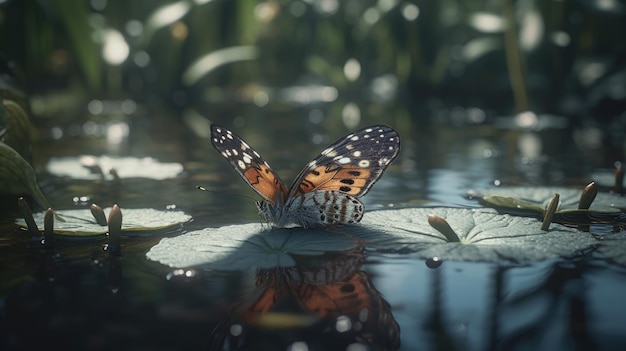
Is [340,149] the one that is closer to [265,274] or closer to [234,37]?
[265,274]

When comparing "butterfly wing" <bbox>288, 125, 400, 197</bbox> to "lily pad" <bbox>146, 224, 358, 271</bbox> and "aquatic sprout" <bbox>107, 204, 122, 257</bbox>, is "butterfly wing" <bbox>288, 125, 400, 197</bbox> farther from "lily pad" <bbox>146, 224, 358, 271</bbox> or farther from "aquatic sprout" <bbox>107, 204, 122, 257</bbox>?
"aquatic sprout" <bbox>107, 204, 122, 257</bbox>

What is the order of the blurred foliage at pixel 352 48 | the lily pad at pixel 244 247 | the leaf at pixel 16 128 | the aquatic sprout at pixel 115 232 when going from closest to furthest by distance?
the lily pad at pixel 244 247, the aquatic sprout at pixel 115 232, the leaf at pixel 16 128, the blurred foliage at pixel 352 48

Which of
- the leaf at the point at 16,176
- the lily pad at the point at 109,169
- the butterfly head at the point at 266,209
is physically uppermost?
the lily pad at the point at 109,169

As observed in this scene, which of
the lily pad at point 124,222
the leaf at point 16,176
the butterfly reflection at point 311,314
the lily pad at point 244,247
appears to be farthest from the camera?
the leaf at point 16,176

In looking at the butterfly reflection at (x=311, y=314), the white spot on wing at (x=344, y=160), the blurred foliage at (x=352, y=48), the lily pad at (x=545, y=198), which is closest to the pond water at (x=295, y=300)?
the butterfly reflection at (x=311, y=314)

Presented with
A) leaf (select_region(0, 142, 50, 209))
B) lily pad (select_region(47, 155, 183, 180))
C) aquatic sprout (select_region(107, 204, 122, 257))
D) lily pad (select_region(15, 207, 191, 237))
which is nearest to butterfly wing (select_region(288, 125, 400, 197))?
lily pad (select_region(15, 207, 191, 237))

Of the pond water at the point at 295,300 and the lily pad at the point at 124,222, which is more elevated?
the lily pad at the point at 124,222

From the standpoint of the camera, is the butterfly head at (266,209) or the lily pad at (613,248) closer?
the lily pad at (613,248)

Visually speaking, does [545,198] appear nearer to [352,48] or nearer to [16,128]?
[16,128]

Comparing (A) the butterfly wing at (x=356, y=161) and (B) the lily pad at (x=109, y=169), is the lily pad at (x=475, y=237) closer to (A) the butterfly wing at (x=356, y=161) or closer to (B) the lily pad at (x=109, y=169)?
(A) the butterfly wing at (x=356, y=161)
